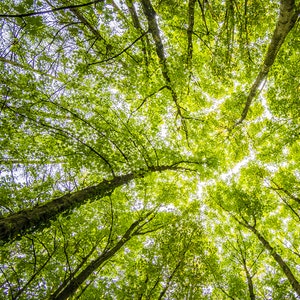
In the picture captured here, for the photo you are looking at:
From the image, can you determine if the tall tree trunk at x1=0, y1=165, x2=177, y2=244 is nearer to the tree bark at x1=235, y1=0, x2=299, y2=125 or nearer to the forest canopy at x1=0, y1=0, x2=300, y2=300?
the forest canopy at x1=0, y1=0, x2=300, y2=300

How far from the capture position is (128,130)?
6105 millimetres

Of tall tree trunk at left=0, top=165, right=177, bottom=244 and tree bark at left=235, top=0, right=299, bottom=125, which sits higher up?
tree bark at left=235, top=0, right=299, bottom=125

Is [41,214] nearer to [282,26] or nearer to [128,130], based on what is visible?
[128,130]

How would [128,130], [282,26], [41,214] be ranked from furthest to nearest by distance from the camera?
[128,130] → [282,26] → [41,214]

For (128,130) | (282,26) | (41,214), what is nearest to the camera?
(41,214)

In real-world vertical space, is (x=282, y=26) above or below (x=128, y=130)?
above

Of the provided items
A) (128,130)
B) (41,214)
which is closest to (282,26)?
(128,130)

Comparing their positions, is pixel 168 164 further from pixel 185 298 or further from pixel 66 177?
pixel 185 298

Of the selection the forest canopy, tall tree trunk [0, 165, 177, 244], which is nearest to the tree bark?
the forest canopy

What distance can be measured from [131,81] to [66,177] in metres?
4.04

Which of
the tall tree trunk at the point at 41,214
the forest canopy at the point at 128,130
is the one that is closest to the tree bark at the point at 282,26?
the forest canopy at the point at 128,130

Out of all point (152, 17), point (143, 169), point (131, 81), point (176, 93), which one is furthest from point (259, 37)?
point (143, 169)

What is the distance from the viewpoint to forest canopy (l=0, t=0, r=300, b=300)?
5285 millimetres

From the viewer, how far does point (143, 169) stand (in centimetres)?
655
